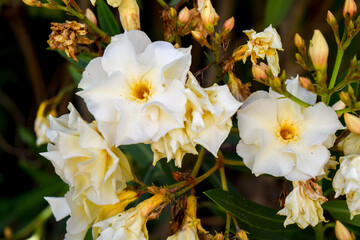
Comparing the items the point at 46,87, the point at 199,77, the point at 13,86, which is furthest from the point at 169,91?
the point at 13,86

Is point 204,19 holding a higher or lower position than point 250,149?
higher

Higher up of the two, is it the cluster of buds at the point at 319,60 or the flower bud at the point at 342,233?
the cluster of buds at the point at 319,60

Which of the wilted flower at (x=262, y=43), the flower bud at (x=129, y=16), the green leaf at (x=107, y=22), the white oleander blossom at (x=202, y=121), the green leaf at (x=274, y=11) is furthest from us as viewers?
the green leaf at (x=274, y=11)

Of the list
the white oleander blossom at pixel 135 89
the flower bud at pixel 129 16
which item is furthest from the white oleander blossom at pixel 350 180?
the flower bud at pixel 129 16

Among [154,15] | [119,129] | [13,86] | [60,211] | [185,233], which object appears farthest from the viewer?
[13,86]

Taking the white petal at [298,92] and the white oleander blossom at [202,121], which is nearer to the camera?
the white oleander blossom at [202,121]

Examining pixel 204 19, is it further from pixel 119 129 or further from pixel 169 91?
pixel 119 129

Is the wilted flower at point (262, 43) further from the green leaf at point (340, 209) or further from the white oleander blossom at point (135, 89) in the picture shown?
the green leaf at point (340, 209)
